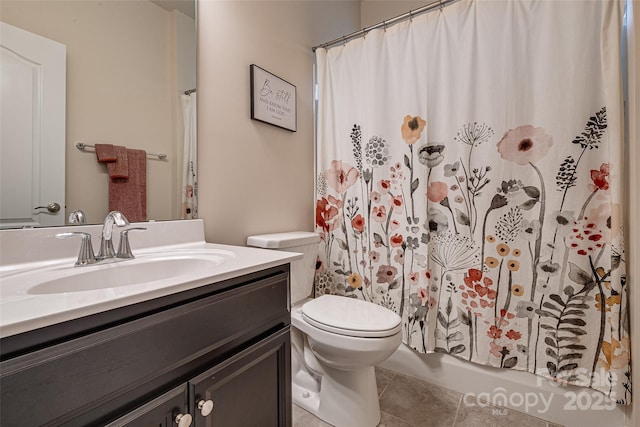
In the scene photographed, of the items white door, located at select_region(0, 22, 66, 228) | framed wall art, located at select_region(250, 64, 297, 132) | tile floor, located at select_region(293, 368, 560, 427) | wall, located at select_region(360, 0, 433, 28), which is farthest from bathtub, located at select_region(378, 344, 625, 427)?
wall, located at select_region(360, 0, 433, 28)

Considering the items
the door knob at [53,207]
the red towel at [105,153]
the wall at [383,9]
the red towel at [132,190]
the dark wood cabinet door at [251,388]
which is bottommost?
the dark wood cabinet door at [251,388]

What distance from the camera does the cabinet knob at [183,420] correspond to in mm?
616

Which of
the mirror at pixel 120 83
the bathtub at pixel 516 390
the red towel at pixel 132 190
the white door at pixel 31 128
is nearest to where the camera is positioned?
the white door at pixel 31 128

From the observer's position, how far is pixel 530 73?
1.29m

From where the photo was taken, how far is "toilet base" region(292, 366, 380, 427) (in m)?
1.23

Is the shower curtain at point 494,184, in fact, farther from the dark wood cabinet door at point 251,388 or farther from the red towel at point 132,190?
the red towel at point 132,190

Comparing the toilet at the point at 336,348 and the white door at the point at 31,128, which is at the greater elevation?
the white door at the point at 31,128

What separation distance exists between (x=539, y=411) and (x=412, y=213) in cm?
106

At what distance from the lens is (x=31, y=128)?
81 centimetres

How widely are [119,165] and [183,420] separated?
0.82 meters

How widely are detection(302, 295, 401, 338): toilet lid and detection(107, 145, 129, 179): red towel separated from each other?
0.88 meters

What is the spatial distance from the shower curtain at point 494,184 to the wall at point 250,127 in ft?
0.81

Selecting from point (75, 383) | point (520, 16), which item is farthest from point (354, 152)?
point (75, 383)

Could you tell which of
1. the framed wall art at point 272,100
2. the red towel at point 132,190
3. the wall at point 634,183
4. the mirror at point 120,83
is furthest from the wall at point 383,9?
the red towel at point 132,190
